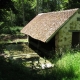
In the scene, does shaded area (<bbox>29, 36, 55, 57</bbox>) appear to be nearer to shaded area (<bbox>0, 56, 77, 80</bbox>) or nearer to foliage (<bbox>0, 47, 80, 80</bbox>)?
foliage (<bbox>0, 47, 80, 80</bbox>)

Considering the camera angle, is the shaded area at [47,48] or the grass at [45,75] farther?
the shaded area at [47,48]

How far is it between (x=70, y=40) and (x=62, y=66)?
5.76 m

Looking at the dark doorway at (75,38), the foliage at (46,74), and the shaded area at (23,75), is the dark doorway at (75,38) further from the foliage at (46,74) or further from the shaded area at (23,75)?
the shaded area at (23,75)

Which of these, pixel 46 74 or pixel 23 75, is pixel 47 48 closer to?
pixel 46 74

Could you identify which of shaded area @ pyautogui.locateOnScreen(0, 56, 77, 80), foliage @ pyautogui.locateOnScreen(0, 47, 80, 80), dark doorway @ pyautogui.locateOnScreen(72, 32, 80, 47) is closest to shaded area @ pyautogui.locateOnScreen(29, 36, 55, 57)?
dark doorway @ pyautogui.locateOnScreen(72, 32, 80, 47)

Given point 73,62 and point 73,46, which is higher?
point 73,62

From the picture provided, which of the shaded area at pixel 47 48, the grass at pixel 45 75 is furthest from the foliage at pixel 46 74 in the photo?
the shaded area at pixel 47 48

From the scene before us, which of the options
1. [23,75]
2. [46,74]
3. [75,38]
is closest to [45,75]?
[46,74]

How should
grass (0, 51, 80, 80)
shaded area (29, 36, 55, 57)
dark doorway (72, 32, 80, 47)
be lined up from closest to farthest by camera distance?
1. grass (0, 51, 80, 80)
2. shaded area (29, 36, 55, 57)
3. dark doorway (72, 32, 80, 47)

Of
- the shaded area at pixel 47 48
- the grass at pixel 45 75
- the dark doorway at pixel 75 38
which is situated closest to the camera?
the grass at pixel 45 75

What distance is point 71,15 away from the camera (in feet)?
49.9

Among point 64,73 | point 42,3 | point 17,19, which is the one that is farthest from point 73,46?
point 42,3

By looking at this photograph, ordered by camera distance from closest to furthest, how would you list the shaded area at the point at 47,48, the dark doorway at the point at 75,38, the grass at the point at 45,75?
the grass at the point at 45,75
the shaded area at the point at 47,48
the dark doorway at the point at 75,38

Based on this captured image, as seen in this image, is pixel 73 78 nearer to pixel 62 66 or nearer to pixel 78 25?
pixel 62 66
